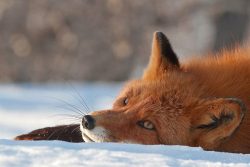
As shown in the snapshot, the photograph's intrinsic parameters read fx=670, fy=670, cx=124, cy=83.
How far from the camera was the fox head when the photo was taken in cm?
374

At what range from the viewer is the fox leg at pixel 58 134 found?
13.6 ft

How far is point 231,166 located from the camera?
2.91 m

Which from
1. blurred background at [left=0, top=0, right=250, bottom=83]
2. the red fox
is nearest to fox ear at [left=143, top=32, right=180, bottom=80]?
the red fox

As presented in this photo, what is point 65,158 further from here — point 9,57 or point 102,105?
point 9,57

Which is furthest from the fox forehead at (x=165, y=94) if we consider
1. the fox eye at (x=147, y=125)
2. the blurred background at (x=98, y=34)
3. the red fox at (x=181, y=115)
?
the blurred background at (x=98, y=34)

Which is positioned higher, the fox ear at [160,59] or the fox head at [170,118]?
the fox ear at [160,59]

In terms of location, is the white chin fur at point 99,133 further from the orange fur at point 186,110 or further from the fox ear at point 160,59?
the fox ear at point 160,59

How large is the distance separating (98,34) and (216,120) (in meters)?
10.5

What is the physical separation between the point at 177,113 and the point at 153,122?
0.15 metres

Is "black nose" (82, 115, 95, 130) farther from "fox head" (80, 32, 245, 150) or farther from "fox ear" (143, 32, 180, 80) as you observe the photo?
"fox ear" (143, 32, 180, 80)

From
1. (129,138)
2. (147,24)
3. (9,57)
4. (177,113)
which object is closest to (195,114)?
(177,113)

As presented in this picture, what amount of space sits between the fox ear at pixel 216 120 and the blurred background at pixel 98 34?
8946 millimetres

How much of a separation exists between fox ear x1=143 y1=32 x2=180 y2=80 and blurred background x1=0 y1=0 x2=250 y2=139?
27.1 ft

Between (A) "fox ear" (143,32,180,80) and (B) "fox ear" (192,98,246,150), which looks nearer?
(B) "fox ear" (192,98,246,150)
